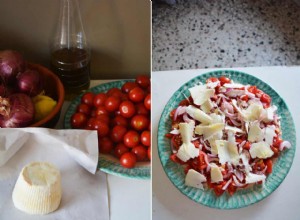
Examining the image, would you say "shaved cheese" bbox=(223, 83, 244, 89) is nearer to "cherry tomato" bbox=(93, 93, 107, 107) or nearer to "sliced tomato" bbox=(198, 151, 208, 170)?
"sliced tomato" bbox=(198, 151, 208, 170)

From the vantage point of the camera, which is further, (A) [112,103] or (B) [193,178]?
(A) [112,103]

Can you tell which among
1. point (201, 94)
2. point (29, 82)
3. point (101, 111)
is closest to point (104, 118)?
point (101, 111)

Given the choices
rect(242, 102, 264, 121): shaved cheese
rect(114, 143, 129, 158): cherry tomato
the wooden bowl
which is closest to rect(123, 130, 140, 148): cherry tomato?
rect(114, 143, 129, 158): cherry tomato

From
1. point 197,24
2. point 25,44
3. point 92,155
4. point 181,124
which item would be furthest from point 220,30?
point 25,44

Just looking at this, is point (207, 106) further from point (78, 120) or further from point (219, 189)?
point (78, 120)

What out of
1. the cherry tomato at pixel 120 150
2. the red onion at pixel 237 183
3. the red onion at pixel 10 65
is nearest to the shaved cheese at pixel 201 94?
the red onion at pixel 237 183

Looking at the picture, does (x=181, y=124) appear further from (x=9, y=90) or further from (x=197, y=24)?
(x=9, y=90)

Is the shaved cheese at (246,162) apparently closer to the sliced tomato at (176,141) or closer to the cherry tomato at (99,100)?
the sliced tomato at (176,141)
